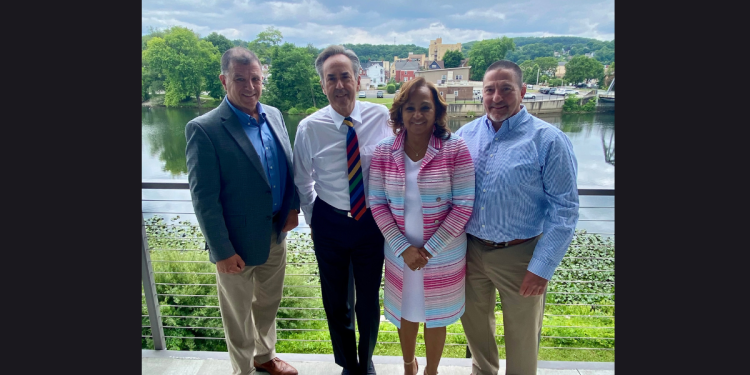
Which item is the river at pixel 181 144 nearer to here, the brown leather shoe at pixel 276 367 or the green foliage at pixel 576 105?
the green foliage at pixel 576 105

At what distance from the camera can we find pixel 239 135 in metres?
1.80

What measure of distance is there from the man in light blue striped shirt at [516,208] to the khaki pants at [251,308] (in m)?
1.07

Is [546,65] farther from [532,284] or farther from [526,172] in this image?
[532,284]

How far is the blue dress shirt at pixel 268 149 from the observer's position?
1.87 metres

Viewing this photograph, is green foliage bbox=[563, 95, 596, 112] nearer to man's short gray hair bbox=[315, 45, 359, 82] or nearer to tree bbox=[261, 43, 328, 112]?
tree bbox=[261, 43, 328, 112]

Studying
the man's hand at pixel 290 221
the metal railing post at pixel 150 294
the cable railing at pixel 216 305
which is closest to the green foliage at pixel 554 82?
the cable railing at pixel 216 305

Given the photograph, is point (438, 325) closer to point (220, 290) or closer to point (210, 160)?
point (220, 290)

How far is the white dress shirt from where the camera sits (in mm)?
1918

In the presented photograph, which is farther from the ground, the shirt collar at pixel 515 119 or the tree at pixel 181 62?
the tree at pixel 181 62

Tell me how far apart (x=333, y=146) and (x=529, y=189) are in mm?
961

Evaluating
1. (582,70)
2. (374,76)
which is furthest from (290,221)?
(582,70)

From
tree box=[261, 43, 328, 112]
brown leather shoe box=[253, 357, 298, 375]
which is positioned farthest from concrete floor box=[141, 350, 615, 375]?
tree box=[261, 43, 328, 112]

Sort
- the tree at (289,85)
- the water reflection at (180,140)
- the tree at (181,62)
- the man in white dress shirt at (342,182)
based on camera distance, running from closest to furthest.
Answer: the man in white dress shirt at (342,182) → the tree at (289,85) → the water reflection at (180,140) → the tree at (181,62)

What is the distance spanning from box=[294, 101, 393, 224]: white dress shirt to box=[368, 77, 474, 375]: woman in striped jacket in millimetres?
159
